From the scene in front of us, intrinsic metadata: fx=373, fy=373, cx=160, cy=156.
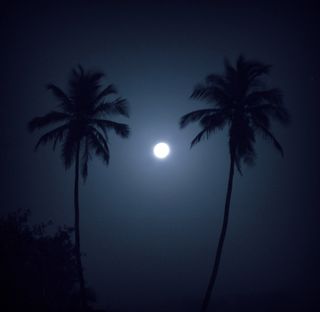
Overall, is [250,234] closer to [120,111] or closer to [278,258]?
[278,258]

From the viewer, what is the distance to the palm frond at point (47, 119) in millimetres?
23125

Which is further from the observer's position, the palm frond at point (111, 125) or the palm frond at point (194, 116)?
the palm frond at point (111, 125)

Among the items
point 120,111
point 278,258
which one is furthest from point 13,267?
point 278,258

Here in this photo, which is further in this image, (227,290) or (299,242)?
(299,242)

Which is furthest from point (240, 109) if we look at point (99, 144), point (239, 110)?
point (99, 144)

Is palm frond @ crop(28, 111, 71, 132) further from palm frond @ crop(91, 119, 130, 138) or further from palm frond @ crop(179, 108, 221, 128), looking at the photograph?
palm frond @ crop(179, 108, 221, 128)

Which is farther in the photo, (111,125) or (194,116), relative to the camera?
(111,125)

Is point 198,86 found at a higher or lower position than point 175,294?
higher

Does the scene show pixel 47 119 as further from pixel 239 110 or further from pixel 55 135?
pixel 239 110

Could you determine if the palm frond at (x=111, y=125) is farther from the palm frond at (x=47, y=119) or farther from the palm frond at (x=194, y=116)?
the palm frond at (x=194, y=116)

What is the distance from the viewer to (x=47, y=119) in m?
23.1

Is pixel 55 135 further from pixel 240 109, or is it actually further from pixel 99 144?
pixel 240 109

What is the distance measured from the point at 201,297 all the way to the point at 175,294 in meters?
4.99

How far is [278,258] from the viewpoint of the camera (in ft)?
271
